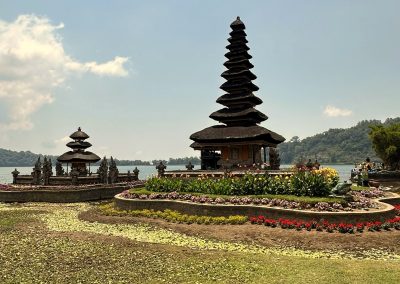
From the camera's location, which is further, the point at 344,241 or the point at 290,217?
the point at 290,217

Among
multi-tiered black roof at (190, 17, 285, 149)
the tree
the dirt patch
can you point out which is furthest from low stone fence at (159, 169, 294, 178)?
the tree

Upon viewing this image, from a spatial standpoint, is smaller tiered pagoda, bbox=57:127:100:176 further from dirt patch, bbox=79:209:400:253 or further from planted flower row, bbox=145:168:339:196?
dirt patch, bbox=79:209:400:253

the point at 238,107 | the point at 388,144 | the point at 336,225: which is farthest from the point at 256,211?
the point at 388,144

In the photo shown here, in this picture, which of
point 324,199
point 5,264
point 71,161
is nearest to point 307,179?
point 324,199

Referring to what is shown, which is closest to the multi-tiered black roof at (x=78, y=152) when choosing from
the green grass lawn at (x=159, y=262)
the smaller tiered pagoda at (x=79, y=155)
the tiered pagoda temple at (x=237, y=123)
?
the smaller tiered pagoda at (x=79, y=155)

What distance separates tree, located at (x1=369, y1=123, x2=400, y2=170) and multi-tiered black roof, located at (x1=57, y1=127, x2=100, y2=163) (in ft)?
160

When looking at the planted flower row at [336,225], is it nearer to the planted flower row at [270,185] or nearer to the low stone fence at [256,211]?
the low stone fence at [256,211]

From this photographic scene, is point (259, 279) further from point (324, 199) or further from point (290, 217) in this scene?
point (324, 199)

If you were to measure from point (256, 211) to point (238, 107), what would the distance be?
24.1 meters

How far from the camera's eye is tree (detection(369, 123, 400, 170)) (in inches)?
2549

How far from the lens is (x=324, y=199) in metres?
20.0

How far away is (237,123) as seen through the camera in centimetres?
→ 4206

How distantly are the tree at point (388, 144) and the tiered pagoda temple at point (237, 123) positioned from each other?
103 ft

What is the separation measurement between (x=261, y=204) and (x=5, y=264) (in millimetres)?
13058
